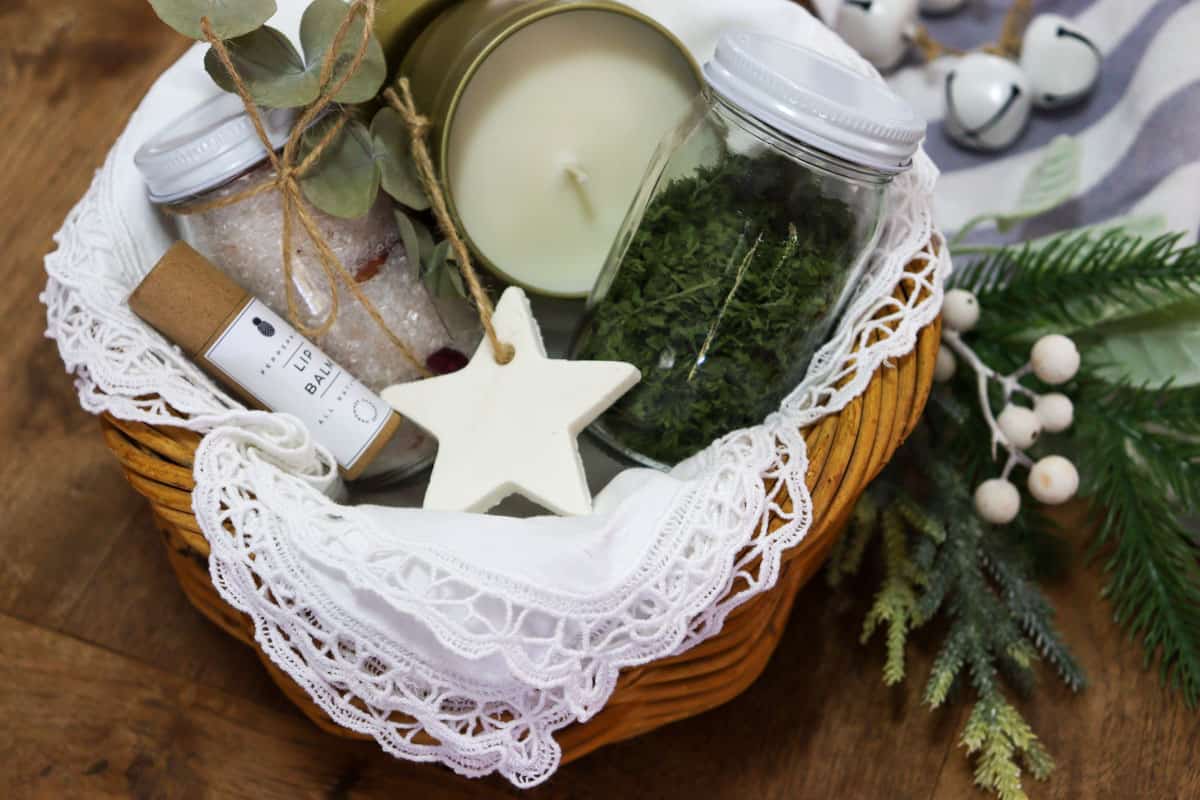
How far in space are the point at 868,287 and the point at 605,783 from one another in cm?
36

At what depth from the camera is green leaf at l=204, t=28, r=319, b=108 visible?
60cm

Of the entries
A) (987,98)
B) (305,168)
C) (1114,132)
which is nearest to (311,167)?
Result: (305,168)

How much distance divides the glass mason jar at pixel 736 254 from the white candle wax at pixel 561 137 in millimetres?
55

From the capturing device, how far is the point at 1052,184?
80 cm

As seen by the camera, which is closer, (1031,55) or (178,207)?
(178,207)

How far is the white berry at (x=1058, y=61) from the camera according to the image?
853 millimetres

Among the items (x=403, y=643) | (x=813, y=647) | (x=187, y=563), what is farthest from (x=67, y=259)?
(x=813, y=647)

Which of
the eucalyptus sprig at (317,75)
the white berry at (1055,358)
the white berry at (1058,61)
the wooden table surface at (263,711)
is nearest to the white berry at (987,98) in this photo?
the white berry at (1058,61)

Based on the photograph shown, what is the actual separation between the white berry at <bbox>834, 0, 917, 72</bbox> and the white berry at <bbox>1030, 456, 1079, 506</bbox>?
39cm

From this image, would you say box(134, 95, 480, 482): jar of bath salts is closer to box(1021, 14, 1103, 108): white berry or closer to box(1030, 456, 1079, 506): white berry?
box(1030, 456, 1079, 506): white berry

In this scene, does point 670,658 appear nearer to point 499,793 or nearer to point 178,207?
point 499,793

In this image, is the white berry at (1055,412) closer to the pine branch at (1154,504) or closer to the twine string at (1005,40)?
the pine branch at (1154,504)

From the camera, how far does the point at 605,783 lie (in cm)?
68

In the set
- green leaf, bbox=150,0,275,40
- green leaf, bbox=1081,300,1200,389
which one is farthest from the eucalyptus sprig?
green leaf, bbox=1081,300,1200,389
